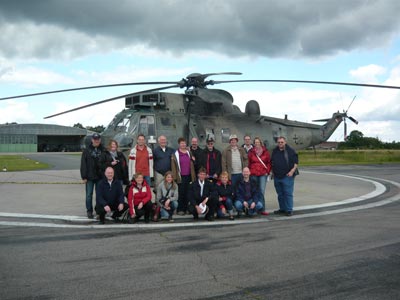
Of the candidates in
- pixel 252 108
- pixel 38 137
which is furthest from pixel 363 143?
pixel 252 108

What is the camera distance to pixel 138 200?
8.19 m

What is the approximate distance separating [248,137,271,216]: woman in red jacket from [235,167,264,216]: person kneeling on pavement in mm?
369

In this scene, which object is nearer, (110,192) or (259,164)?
(110,192)

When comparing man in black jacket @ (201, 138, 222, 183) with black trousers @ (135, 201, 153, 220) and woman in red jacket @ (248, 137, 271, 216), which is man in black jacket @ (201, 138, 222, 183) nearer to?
woman in red jacket @ (248, 137, 271, 216)

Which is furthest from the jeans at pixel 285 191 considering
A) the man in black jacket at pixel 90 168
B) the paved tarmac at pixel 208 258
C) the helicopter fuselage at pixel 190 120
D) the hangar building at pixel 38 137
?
the hangar building at pixel 38 137

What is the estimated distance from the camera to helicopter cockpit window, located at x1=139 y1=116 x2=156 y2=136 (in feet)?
42.7

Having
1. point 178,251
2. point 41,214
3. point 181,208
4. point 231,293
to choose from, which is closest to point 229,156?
point 181,208

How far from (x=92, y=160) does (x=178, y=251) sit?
147 inches

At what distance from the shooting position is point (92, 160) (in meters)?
8.76

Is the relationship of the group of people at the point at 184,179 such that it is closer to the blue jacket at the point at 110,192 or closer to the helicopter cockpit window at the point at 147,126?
the blue jacket at the point at 110,192

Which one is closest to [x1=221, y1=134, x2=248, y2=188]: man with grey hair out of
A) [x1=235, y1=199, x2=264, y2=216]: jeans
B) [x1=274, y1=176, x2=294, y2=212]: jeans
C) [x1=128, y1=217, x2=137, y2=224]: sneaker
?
[x1=235, y1=199, x2=264, y2=216]: jeans

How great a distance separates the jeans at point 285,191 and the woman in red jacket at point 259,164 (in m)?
0.34

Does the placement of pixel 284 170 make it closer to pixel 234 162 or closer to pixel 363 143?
pixel 234 162

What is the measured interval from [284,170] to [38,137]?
312ft
